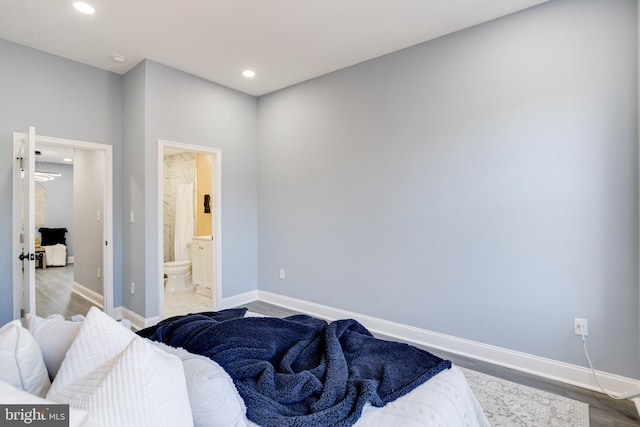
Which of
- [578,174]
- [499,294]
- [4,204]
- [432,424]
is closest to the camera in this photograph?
[432,424]

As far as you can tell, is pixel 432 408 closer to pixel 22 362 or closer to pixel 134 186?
pixel 22 362

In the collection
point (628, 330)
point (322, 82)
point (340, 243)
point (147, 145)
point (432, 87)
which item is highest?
point (322, 82)

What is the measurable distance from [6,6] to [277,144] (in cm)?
282

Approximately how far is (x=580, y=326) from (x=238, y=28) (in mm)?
3784

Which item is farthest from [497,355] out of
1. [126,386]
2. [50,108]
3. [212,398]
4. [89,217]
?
[89,217]

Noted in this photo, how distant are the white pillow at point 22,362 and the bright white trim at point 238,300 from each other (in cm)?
324

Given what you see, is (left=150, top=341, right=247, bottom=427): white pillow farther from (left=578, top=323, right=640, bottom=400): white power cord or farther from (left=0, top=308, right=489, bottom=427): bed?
(left=578, top=323, right=640, bottom=400): white power cord

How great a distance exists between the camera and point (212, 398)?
107cm

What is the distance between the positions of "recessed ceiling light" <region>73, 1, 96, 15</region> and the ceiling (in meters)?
0.04

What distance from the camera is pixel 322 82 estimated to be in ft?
13.2

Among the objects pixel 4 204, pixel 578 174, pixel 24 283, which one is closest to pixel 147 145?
pixel 4 204

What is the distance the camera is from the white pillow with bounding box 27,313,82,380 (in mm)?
1191

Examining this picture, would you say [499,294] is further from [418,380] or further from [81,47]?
[81,47]

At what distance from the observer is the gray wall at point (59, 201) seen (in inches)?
325
